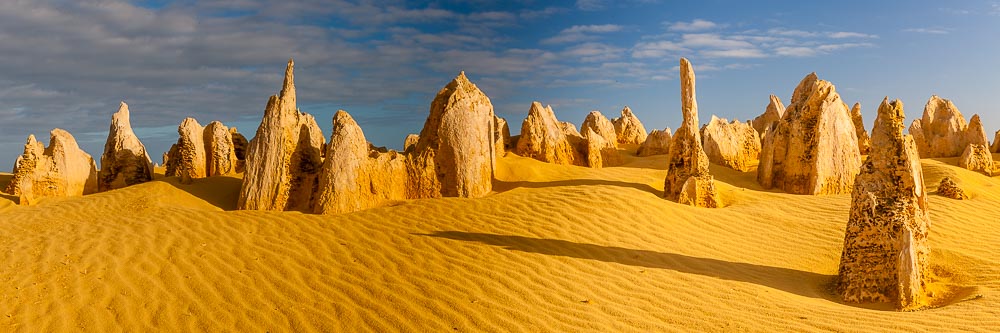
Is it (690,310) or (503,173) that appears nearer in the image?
(690,310)

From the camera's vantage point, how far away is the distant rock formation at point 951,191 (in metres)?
14.1

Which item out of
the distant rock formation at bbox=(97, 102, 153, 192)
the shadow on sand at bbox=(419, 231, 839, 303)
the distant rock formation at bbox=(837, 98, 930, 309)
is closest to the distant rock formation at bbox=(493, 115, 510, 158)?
the shadow on sand at bbox=(419, 231, 839, 303)

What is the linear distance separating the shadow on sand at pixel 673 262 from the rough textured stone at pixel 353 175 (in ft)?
7.83

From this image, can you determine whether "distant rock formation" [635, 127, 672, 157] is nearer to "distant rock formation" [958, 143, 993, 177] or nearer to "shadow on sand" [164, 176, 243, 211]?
"distant rock formation" [958, 143, 993, 177]

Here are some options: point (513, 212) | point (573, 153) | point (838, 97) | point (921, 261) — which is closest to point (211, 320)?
point (513, 212)

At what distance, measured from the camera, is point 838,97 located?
15188mm

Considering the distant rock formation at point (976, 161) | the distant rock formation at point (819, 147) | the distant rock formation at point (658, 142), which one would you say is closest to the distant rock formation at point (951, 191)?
the distant rock formation at point (819, 147)

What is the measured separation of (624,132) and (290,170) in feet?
63.9

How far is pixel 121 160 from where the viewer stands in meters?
15.8

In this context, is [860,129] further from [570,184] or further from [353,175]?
[353,175]

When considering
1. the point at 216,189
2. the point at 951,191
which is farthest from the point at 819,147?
the point at 216,189

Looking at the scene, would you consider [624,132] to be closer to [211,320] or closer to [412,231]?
[412,231]

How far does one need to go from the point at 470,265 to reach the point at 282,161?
5242 millimetres

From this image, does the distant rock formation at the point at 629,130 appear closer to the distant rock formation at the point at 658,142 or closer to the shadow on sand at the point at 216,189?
the distant rock formation at the point at 658,142
